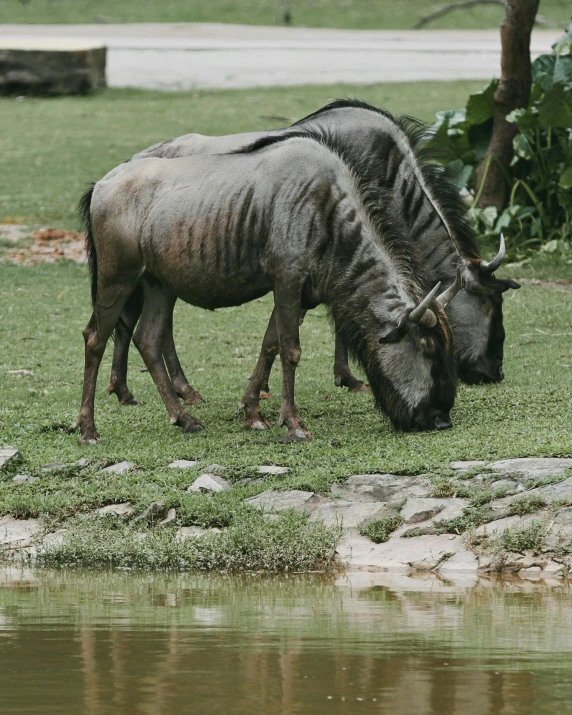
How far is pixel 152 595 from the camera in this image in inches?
259

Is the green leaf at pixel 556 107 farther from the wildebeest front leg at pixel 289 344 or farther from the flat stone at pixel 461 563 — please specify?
the flat stone at pixel 461 563

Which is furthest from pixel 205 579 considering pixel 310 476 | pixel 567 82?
pixel 567 82

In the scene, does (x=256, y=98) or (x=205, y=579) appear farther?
(x=256, y=98)

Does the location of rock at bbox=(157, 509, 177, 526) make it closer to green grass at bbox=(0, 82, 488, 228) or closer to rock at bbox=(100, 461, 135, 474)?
rock at bbox=(100, 461, 135, 474)

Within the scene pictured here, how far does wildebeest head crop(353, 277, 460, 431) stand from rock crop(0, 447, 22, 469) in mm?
2277

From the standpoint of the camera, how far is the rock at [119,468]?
8180mm

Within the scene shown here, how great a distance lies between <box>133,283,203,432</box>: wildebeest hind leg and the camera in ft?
30.2

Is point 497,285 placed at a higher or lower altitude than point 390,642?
higher

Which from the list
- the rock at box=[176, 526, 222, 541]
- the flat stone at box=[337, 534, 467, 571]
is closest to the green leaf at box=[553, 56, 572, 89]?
the flat stone at box=[337, 534, 467, 571]

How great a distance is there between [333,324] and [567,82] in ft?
22.3

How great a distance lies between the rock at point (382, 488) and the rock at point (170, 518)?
0.90 metres

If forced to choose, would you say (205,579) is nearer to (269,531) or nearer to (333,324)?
(269,531)

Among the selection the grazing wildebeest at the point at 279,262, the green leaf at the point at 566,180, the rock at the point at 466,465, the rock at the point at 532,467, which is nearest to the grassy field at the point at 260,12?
the green leaf at the point at 566,180

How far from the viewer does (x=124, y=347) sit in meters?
10.1
